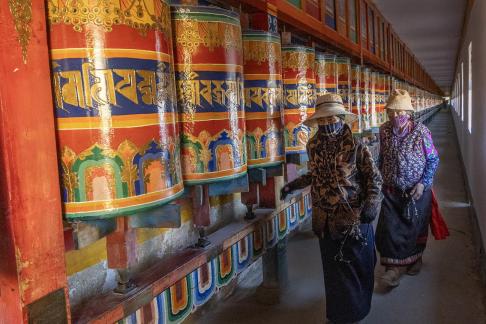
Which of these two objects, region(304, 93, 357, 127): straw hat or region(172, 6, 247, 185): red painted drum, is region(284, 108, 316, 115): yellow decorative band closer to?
region(304, 93, 357, 127): straw hat

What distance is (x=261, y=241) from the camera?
111 inches

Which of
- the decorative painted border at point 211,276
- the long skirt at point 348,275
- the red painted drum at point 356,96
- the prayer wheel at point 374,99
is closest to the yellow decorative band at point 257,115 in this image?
the decorative painted border at point 211,276

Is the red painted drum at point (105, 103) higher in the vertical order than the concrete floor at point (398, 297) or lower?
higher

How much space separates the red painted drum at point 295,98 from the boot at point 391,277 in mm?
1346

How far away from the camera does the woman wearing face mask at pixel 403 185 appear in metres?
3.41

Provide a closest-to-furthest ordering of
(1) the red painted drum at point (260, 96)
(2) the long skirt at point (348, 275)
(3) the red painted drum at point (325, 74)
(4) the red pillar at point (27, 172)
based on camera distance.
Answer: (4) the red pillar at point (27, 172) < (1) the red painted drum at point (260, 96) < (2) the long skirt at point (348, 275) < (3) the red painted drum at point (325, 74)

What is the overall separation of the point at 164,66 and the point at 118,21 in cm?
20

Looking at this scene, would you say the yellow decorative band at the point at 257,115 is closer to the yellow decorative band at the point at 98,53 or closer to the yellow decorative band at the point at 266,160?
the yellow decorative band at the point at 266,160

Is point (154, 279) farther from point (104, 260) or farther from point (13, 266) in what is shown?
point (13, 266)

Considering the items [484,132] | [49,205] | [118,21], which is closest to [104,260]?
[49,205]

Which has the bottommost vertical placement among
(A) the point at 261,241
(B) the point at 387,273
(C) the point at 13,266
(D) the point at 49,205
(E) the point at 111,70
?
(B) the point at 387,273

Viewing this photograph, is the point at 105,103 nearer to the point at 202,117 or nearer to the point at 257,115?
the point at 202,117

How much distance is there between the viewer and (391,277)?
3537 millimetres

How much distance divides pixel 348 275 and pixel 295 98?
1.05 meters
